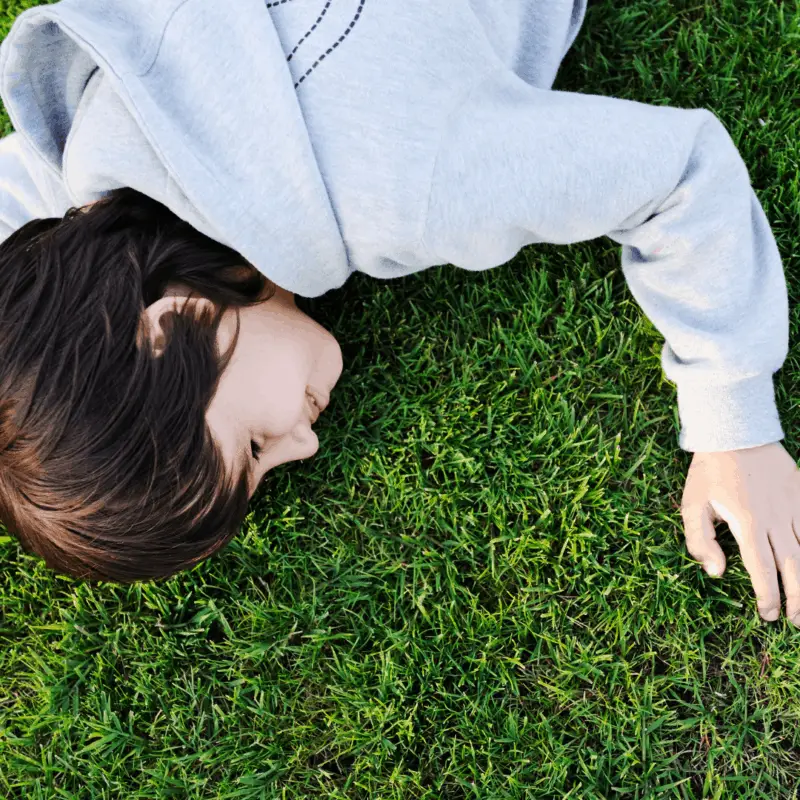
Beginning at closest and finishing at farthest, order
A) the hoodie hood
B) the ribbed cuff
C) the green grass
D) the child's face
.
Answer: the hoodie hood
the child's face
the ribbed cuff
the green grass

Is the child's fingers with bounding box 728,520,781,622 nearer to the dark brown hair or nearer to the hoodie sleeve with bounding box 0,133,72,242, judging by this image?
the dark brown hair

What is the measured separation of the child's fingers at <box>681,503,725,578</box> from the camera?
1.53m

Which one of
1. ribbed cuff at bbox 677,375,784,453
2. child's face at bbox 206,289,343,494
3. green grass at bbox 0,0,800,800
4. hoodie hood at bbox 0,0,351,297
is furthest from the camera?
green grass at bbox 0,0,800,800

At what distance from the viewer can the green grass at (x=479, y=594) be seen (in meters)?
1.56

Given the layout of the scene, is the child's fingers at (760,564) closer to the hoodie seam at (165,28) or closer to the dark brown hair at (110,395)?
the dark brown hair at (110,395)

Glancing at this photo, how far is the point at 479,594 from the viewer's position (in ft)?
5.35

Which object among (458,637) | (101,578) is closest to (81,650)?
(101,578)

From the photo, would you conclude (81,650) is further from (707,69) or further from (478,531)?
(707,69)

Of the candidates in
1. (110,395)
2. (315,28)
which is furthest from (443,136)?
(110,395)

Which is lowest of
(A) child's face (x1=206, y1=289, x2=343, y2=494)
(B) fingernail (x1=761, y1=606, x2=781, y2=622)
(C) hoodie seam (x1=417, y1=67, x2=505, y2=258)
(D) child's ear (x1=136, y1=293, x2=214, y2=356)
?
(B) fingernail (x1=761, y1=606, x2=781, y2=622)

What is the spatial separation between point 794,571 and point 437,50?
1153 millimetres

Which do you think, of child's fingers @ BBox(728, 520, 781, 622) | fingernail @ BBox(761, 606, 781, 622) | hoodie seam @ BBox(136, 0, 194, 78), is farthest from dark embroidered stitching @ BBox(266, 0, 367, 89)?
fingernail @ BBox(761, 606, 781, 622)

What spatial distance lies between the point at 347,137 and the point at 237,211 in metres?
0.20

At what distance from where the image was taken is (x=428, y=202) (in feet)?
3.83
